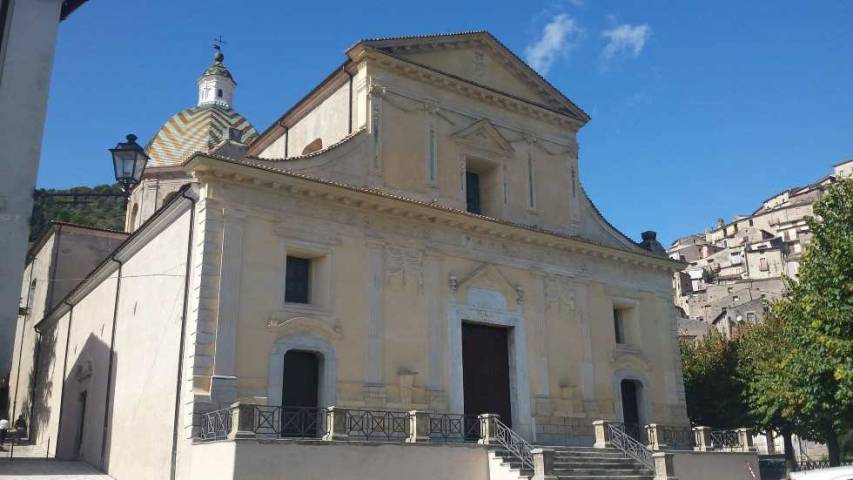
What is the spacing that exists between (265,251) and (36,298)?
21.4 m

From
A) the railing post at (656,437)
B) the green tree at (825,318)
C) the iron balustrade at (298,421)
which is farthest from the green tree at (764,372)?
the iron balustrade at (298,421)

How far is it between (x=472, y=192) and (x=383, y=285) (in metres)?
5.14

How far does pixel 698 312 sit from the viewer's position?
75375mm

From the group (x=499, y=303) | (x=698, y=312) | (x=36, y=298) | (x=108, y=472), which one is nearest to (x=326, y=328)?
(x=499, y=303)

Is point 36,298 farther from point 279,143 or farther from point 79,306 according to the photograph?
point 279,143

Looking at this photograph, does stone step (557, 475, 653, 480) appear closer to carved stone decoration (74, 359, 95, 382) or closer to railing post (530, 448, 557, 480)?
railing post (530, 448, 557, 480)

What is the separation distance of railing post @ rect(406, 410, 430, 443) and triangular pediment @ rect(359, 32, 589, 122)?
9.43 meters

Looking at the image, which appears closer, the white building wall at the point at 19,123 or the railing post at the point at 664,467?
the white building wall at the point at 19,123

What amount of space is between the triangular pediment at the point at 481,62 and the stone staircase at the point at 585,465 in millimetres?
10341

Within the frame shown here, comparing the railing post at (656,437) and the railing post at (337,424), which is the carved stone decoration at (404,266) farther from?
the railing post at (656,437)

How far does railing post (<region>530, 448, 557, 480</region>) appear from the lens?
49.5 feet

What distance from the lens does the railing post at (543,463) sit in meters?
15.1

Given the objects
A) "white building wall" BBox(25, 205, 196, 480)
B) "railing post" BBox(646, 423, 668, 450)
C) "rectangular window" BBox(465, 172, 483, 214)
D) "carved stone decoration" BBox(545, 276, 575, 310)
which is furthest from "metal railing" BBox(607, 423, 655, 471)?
"white building wall" BBox(25, 205, 196, 480)

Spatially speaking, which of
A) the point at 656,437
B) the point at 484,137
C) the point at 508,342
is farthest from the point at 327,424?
the point at 484,137
